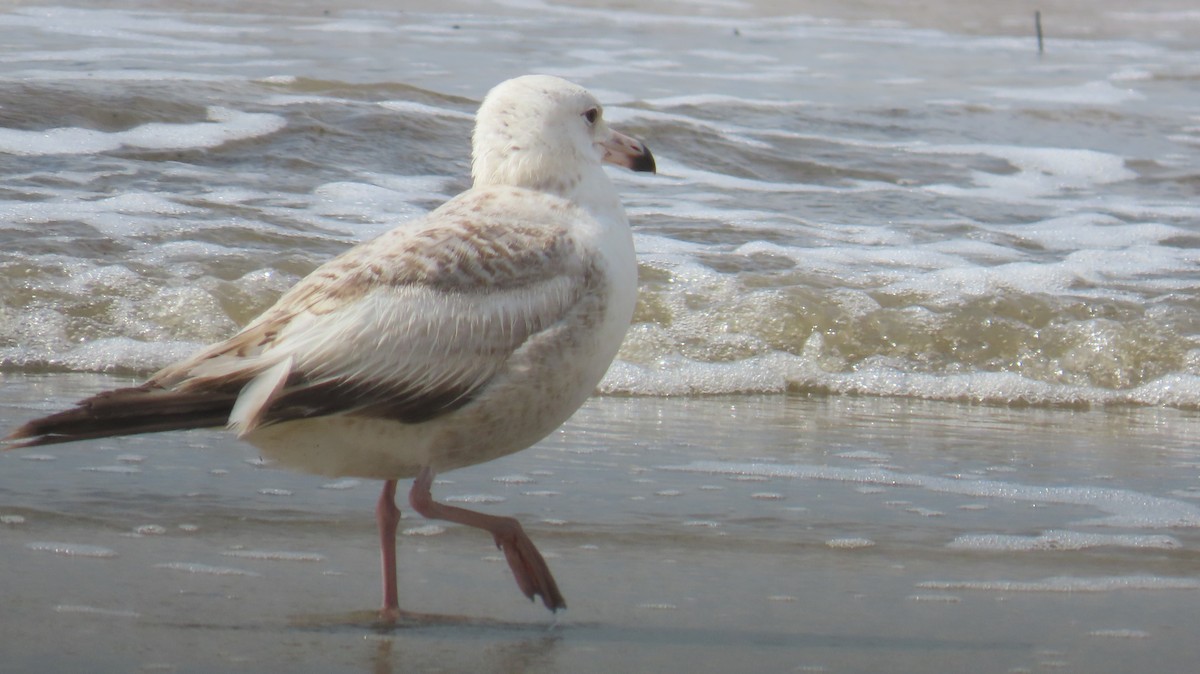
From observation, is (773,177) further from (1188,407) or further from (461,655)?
(461,655)

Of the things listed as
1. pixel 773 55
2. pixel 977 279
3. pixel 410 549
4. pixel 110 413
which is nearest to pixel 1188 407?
pixel 977 279

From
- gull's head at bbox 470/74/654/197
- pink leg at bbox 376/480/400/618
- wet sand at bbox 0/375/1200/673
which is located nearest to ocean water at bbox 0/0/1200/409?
wet sand at bbox 0/375/1200/673

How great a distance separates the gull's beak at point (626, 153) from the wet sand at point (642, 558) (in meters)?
0.85

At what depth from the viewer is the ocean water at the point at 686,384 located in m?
3.12

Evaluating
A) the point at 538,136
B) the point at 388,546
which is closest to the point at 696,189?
the point at 538,136

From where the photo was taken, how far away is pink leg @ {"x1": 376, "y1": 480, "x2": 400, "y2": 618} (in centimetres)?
313

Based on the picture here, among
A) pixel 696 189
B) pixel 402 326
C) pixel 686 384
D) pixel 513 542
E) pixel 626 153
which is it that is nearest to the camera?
pixel 402 326

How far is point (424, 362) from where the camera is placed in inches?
120

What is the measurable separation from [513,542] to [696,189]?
7.67 metres

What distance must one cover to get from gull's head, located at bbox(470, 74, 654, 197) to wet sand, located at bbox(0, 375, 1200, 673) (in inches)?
32.8

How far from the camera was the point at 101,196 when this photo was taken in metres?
8.40

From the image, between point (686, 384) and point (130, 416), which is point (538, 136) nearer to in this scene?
point (130, 416)

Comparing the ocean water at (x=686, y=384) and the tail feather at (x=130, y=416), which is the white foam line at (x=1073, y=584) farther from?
the tail feather at (x=130, y=416)

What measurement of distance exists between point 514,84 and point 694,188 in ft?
23.3
